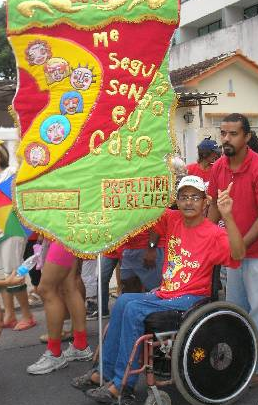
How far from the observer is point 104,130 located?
3.12 meters

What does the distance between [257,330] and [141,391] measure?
80 centimetres

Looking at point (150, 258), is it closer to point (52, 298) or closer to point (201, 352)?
point (52, 298)

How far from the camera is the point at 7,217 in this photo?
13.5 ft

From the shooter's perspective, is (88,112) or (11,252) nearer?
(88,112)

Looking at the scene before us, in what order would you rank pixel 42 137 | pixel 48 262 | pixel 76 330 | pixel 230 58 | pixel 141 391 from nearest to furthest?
pixel 42 137
pixel 141 391
pixel 48 262
pixel 76 330
pixel 230 58

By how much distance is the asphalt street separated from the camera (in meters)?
3.29

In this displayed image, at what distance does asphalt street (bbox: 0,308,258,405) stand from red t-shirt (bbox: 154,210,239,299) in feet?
2.17

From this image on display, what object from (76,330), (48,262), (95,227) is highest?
(95,227)

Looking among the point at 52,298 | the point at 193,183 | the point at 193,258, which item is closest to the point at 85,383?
the point at 52,298

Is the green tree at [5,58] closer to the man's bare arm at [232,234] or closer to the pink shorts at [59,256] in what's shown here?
the pink shorts at [59,256]

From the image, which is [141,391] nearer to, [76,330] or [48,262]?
[76,330]

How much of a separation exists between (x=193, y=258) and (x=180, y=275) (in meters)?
0.13

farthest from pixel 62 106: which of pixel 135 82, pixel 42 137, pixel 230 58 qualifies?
pixel 230 58

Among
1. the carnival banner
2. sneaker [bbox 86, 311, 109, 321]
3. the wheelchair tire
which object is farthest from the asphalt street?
the carnival banner
